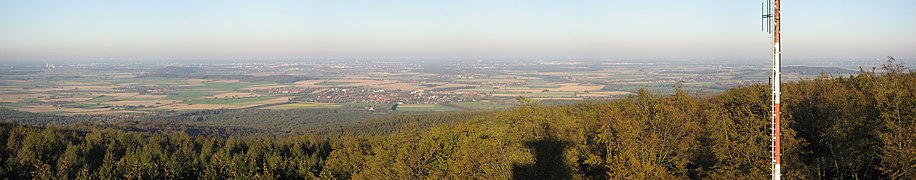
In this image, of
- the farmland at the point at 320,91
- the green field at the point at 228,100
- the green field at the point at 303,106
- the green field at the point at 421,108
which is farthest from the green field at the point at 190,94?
the green field at the point at 421,108

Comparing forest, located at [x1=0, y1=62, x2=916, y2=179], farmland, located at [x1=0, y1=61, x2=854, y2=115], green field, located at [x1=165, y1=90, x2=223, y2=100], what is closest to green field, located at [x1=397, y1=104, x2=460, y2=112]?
farmland, located at [x1=0, y1=61, x2=854, y2=115]

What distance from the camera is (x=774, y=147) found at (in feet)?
38.2

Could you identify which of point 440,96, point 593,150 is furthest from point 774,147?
point 440,96

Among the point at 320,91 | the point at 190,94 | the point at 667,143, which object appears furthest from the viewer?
the point at 320,91

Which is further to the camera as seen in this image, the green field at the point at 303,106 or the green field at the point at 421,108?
the green field at the point at 303,106

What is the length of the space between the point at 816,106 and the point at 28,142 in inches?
1590

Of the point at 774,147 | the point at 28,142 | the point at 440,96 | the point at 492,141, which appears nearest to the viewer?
the point at 774,147

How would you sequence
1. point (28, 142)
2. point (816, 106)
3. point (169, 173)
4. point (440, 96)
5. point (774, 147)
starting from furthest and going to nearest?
point (440, 96) → point (28, 142) → point (169, 173) → point (816, 106) → point (774, 147)

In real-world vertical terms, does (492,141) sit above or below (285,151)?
above

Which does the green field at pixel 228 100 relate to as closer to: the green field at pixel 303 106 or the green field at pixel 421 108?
the green field at pixel 303 106

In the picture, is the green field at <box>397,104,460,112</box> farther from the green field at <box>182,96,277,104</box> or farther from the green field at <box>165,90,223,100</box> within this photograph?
the green field at <box>165,90,223,100</box>

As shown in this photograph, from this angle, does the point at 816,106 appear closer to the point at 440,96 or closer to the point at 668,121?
the point at 668,121

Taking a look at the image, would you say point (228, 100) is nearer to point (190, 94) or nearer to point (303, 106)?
point (190, 94)

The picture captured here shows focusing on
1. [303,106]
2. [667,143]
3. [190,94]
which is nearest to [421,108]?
[303,106]
